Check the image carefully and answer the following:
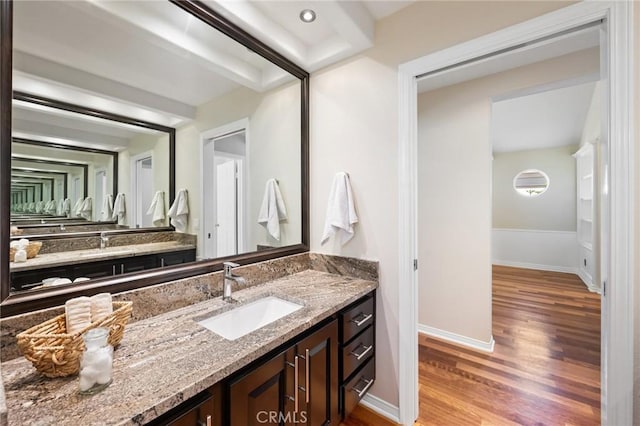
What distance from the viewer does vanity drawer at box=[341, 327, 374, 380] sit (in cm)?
146

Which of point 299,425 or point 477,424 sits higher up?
point 299,425

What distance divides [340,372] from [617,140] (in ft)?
5.49

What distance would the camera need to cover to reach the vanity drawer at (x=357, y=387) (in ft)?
4.77

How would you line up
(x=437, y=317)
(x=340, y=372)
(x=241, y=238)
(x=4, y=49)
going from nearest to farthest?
1. (x=4, y=49)
2. (x=340, y=372)
3. (x=241, y=238)
4. (x=437, y=317)

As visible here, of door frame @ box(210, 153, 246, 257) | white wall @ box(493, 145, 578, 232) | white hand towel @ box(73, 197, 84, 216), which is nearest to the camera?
white hand towel @ box(73, 197, 84, 216)

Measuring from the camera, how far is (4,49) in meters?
0.90

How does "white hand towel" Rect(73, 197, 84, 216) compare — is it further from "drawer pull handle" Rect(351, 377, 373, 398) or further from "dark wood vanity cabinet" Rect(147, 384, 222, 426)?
"drawer pull handle" Rect(351, 377, 373, 398)

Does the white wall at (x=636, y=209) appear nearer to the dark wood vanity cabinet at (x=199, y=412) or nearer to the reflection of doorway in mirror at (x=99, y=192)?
the dark wood vanity cabinet at (x=199, y=412)

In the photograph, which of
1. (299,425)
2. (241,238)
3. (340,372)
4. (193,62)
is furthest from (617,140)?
(193,62)

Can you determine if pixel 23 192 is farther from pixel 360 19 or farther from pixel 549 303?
pixel 549 303

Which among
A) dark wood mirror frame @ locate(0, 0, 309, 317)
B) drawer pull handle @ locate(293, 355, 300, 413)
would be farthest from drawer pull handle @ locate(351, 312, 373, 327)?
dark wood mirror frame @ locate(0, 0, 309, 317)

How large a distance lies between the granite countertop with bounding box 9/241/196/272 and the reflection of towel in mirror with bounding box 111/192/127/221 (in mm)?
153

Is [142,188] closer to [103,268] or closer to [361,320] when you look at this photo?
[103,268]

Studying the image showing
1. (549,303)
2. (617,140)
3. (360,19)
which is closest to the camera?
(617,140)
